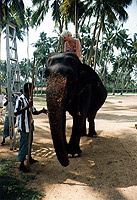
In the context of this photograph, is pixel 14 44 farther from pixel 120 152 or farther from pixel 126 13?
pixel 126 13

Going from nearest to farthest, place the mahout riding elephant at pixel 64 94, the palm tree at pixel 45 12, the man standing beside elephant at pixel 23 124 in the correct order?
1. the mahout riding elephant at pixel 64 94
2. the man standing beside elephant at pixel 23 124
3. the palm tree at pixel 45 12

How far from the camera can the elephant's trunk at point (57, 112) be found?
311cm

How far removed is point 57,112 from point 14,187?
1.40 meters

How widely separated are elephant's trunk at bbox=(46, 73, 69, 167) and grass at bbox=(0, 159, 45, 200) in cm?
68

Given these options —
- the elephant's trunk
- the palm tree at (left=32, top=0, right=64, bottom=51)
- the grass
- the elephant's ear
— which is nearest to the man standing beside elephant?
the grass

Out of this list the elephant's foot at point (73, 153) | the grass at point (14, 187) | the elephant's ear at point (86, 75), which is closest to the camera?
the grass at point (14, 187)

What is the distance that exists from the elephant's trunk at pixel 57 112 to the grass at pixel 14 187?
68 cm

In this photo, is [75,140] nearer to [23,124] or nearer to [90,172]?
[90,172]

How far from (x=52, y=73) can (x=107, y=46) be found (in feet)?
119

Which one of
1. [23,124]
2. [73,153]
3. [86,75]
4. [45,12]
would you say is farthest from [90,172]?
[45,12]

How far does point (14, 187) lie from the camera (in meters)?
3.02

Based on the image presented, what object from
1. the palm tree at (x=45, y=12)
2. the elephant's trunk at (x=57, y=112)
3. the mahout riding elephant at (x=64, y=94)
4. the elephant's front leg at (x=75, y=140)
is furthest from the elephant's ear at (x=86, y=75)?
the palm tree at (x=45, y=12)

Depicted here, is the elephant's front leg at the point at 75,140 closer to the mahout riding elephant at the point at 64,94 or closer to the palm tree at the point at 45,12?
the mahout riding elephant at the point at 64,94

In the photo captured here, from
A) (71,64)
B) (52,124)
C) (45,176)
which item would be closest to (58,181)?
(45,176)
